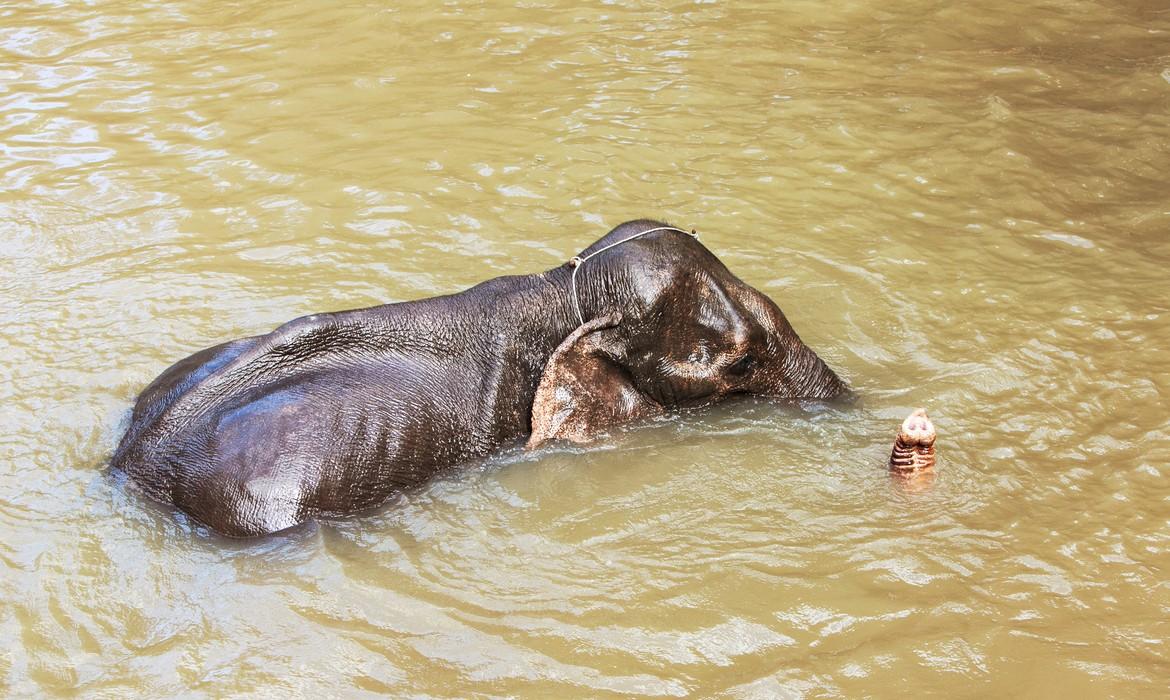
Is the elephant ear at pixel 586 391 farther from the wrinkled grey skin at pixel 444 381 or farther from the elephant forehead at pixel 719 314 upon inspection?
the elephant forehead at pixel 719 314

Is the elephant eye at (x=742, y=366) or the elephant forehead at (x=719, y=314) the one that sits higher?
the elephant forehead at (x=719, y=314)

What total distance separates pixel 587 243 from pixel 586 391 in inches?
81.3

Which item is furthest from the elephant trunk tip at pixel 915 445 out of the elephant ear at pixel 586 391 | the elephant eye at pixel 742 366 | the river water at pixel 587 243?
the elephant ear at pixel 586 391

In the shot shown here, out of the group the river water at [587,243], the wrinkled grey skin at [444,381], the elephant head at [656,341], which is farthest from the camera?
the elephant head at [656,341]

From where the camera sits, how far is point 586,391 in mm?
6055

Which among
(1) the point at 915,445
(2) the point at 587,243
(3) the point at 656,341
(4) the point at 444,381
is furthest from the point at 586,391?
(2) the point at 587,243

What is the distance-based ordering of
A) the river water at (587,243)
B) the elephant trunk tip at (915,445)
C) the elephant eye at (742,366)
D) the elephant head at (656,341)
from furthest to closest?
the elephant eye at (742,366) < the elephant head at (656,341) < the elephant trunk tip at (915,445) < the river water at (587,243)

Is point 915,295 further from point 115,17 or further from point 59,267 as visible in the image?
point 115,17

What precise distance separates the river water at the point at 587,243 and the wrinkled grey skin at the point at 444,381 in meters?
0.17

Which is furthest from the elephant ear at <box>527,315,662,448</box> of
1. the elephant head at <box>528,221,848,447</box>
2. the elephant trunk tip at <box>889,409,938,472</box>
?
the elephant trunk tip at <box>889,409,938,472</box>

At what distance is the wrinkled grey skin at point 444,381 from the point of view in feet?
17.1

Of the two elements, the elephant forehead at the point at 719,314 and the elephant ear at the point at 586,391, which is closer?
the elephant ear at the point at 586,391

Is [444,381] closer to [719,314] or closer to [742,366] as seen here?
[719,314]

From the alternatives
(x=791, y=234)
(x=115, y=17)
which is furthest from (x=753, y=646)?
(x=115, y=17)
